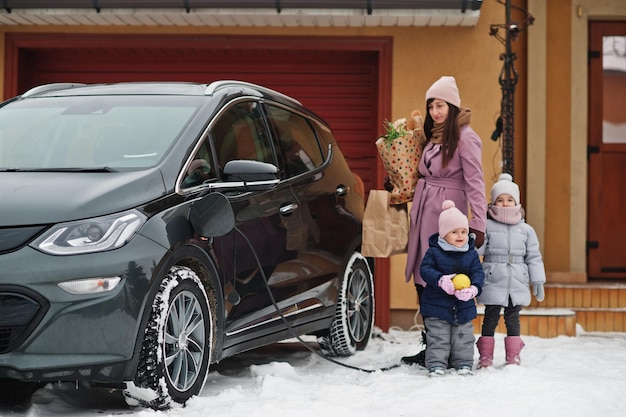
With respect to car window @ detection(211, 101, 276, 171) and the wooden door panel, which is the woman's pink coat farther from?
the wooden door panel

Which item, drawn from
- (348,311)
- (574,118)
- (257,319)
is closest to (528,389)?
(257,319)

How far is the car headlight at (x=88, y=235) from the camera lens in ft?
14.9

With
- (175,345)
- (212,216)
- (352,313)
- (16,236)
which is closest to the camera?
(16,236)

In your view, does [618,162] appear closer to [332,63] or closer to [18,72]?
[332,63]

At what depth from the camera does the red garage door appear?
33.1 feet

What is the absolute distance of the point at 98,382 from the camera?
15.5ft

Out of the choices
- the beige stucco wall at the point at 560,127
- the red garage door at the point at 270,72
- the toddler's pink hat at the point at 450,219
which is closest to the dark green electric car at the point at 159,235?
the toddler's pink hat at the point at 450,219

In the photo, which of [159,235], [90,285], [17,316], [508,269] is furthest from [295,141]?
[17,316]

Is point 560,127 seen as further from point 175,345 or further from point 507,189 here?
point 175,345

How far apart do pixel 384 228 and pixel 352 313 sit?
92 centimetres

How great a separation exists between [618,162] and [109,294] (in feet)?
26.2

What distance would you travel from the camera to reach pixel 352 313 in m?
7.64

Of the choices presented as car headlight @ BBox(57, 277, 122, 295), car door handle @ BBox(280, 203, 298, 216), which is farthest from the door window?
car headlight @ BBox(57, 277, 122, 295)

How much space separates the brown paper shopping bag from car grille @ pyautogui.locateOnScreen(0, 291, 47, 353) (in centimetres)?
305
